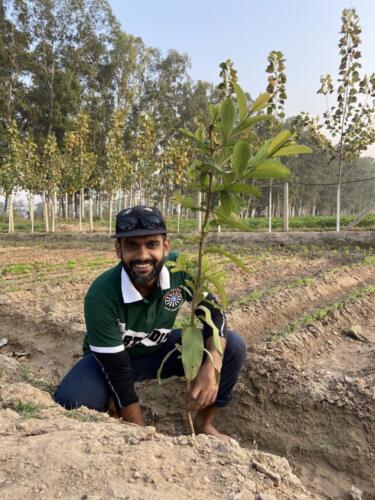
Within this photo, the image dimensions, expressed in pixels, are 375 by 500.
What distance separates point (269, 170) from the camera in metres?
1.66

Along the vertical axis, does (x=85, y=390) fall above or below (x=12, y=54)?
below

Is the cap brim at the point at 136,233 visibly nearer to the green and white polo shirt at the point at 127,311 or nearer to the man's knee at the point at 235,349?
the green and white polo shirt at the point at 127,311

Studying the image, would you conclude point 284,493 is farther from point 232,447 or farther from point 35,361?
point 35,361

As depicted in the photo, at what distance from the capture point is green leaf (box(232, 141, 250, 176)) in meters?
1.64

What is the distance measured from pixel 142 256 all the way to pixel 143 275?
0.40 feet

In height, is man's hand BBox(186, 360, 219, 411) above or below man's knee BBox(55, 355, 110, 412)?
above

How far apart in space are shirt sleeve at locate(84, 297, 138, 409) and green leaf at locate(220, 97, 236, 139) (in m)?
1.36

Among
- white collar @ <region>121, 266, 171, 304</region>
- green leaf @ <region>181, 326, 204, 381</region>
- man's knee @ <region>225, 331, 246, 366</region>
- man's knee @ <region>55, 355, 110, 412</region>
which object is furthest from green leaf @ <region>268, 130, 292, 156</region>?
man's knee @ <region>55, 355, 110, 412</region>

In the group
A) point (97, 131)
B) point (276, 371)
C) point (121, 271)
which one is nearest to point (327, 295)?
point (276, 371)

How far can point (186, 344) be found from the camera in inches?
77.1

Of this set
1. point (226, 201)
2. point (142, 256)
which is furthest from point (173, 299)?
point (226, 201)

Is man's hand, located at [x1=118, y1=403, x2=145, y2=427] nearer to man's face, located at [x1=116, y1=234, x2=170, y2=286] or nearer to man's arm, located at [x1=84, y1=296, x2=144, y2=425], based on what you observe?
man's arm, located at [x1=84, y1=296, x2=144, y2=425]

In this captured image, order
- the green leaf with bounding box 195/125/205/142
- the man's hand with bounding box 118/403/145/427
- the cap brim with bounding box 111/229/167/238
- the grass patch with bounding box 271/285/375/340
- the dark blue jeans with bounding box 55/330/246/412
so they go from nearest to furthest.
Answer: the green leaf with bounding box 195/125/205/142, the cap brim with bounding box 111/229/167/238, the man's hand with bounding box 118/403/145/427, the dark blue jeans with bounding box 55/330/246/412, the grass patch with bounding box 271/285/375/340

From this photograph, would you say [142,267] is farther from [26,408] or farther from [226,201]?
[26,408]
